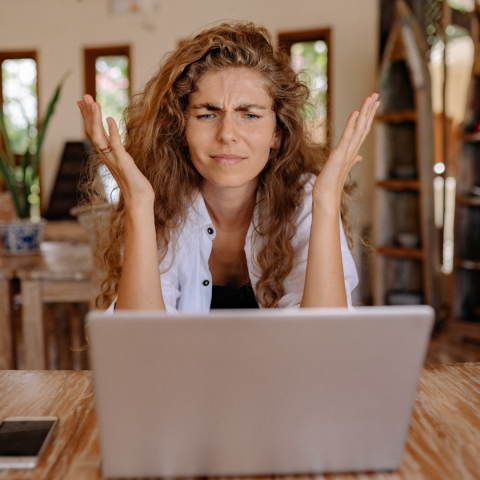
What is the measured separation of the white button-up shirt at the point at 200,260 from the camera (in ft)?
4.34

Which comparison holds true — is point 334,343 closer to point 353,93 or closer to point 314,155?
point 314,155

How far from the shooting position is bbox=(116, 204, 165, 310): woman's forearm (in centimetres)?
108

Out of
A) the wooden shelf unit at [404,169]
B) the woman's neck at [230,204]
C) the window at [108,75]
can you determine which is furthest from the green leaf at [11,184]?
the window at [108,75]

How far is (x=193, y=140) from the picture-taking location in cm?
129

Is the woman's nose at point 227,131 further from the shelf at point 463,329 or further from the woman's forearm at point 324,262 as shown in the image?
the shelf at point 463,329

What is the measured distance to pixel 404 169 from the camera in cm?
321

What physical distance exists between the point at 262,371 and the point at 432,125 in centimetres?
295

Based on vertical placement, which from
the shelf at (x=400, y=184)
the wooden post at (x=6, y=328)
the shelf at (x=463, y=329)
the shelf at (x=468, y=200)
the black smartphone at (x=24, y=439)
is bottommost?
the shelf at (x=463, y=329)

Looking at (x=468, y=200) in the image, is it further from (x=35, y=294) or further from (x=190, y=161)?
(x=35, y=294)

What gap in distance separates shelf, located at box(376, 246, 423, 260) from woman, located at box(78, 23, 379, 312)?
1896 millimetres

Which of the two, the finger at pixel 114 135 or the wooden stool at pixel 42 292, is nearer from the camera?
the finger at pixel 114 135

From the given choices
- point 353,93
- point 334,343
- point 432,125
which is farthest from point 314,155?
point 353,93

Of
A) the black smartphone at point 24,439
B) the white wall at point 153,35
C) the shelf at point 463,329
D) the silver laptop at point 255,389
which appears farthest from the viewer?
the white wall at point 153,35

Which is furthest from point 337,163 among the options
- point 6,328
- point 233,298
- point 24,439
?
point 6,328
